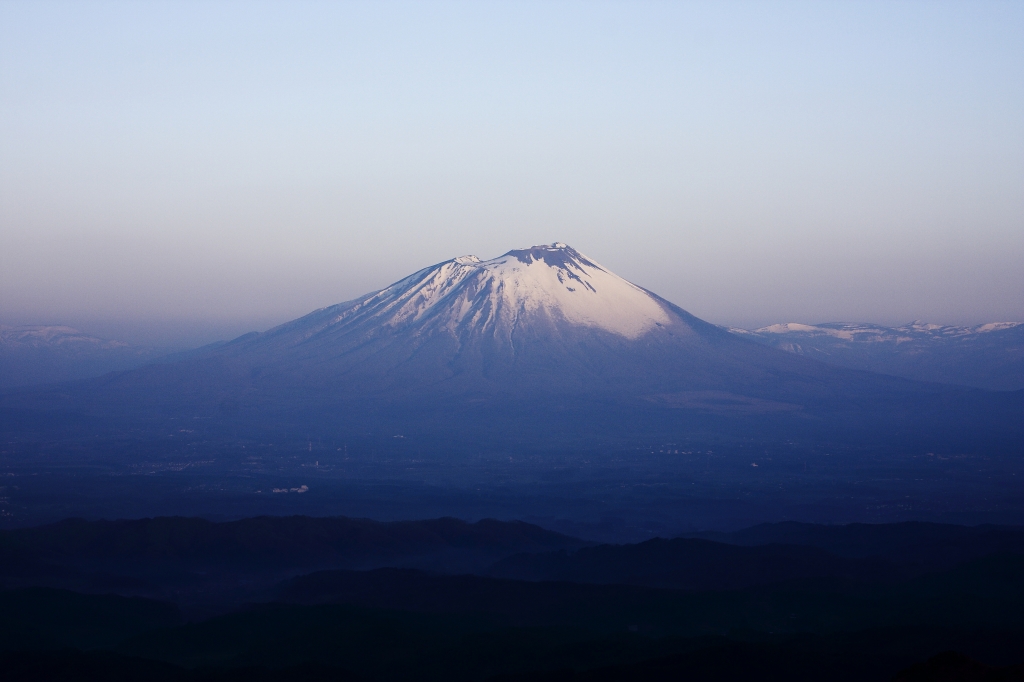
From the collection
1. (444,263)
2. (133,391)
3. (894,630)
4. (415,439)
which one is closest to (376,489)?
(415,439)

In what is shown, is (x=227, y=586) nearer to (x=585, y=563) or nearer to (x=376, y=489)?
(x=585, y=563)

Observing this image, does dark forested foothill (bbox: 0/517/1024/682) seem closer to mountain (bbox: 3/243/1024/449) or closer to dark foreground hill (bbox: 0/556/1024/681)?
dark foreground hill (bbox: 0/556/1024/681)

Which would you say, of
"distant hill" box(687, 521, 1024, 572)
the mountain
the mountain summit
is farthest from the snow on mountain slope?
"distant hill" box(687, 521, 1024, 572)

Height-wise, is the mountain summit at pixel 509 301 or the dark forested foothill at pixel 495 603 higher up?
the mountain summit at pixel 509 301

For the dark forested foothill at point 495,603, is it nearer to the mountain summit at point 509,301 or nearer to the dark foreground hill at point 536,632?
the dark foreground hill at point 536,632

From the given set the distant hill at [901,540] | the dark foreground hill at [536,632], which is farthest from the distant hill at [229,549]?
the distant hill at [901,540]

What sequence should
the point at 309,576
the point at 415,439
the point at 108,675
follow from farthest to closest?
the point at 415,439
the point at 309,576
the point at 108,675

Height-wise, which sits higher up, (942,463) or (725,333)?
(725,333)

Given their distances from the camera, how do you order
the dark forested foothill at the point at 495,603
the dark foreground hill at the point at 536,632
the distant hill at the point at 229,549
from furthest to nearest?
the distant hill at the point at 229,549
the dark forested foothill at the point at 495,603
the dark foreground hill at the point at 536,632
